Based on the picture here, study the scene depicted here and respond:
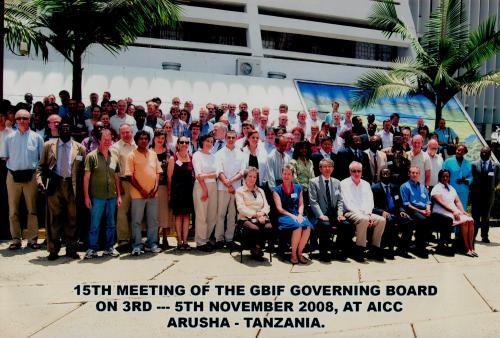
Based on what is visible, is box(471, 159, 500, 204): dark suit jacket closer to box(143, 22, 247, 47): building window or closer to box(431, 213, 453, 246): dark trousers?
box(431, 213, 453, 246): dark trousers

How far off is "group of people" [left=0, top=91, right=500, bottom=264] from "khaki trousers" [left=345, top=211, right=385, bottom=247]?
2 cm

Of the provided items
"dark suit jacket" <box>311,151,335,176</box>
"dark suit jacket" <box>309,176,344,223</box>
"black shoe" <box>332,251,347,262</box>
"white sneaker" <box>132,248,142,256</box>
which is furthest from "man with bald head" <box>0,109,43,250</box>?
"black shoe" <box>332,251,347,262</box>

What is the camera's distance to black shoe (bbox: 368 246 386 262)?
760 cm

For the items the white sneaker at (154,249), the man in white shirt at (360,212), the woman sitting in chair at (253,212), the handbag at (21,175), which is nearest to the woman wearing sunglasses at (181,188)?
the white sneaker at (154,249)

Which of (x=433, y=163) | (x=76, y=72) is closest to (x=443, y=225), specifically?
(x=433, y=163)

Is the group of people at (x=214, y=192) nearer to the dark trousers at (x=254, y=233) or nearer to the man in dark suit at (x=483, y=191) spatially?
the dark trousers at (x=254, y=233)

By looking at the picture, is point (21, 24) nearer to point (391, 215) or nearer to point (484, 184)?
point (391, 215)

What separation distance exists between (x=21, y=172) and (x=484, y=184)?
8342mm

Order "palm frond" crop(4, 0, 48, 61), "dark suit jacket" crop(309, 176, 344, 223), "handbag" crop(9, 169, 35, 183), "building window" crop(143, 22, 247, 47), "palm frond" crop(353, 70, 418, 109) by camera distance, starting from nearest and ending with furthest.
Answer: "handbag" crop(9, 169, 35, 183) → "dark suit jacket" crop(309, 176, 344, 223) → "palm frond" crop(4, 0, 48, 61) → "palm frond" crop(353, 70, 418, 109) → "building window" crop(143, 22, 247, 47)

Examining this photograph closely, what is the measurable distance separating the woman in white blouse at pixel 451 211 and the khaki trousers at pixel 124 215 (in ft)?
16.8

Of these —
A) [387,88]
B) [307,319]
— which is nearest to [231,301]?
[307,319]

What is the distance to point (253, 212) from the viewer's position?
7.26 metres

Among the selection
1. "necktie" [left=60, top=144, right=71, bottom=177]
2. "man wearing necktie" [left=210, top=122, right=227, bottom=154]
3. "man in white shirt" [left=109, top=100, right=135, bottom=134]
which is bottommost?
"necktie" [left=60, top=144, right=71, bottom=177]

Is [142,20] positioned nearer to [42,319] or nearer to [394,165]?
[394,165]
